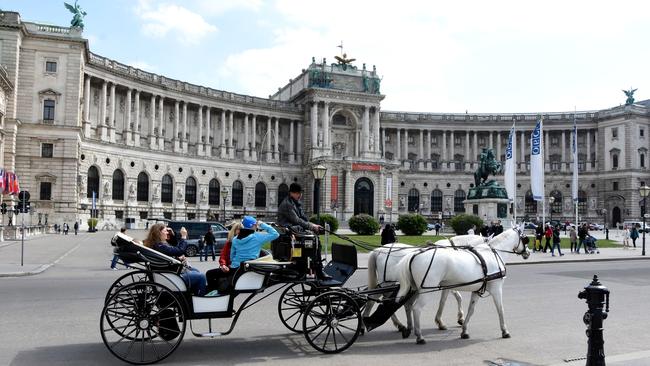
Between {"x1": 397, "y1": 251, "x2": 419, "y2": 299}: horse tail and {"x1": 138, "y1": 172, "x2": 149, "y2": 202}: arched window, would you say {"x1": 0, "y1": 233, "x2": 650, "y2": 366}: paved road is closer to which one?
{"x1": 397, "y1": 251, "x2": 419, "y2": 299}: horse tail

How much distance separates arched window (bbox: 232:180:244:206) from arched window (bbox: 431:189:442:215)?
115 ft

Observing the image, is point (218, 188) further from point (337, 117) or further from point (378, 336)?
point (378, 336)

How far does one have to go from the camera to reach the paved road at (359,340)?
9.23 metres

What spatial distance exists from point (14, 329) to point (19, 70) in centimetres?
5333

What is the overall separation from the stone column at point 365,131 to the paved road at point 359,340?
72697 millimetres

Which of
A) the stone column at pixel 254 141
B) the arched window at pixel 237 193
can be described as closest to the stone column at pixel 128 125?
the arched window at pixel 237 193

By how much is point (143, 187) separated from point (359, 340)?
65692mm

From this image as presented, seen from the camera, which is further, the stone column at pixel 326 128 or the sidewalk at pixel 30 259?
the stone column at pixel 326 128

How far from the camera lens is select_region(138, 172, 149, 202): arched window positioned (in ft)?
235

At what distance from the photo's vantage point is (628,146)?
96875mm

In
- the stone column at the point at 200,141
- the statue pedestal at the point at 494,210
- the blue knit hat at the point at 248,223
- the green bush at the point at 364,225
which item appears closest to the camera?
the blue knit hat at the point at 248,223

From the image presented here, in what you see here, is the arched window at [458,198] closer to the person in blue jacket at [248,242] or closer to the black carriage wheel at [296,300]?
the black carriage wheel at [296,300]

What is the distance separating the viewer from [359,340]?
10781 millimetres

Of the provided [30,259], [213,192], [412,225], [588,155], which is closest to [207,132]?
[213,192]
